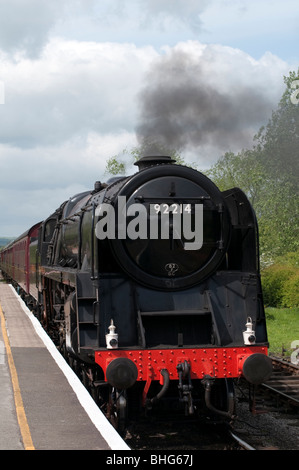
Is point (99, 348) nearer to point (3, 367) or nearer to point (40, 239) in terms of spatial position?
point (3, 367)

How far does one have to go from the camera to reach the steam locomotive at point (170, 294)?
728 cm

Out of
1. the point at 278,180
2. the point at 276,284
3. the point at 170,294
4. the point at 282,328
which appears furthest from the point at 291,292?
the point at 170,294

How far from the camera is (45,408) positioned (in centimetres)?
700

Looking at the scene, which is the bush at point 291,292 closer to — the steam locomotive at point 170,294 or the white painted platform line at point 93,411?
the white painted platform line at point 93,411

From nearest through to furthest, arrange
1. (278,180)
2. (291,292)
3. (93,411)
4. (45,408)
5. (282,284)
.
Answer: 1. (93,411)
2. (45,408)
3. (291,292)
4. (282,284)
5. (278,180)

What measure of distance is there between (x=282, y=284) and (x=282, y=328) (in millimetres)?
5776

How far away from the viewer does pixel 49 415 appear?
6707 mm

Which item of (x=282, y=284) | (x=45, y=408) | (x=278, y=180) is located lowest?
(x=45, y=408)

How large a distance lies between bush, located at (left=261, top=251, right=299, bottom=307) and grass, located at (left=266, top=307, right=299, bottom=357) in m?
0.66

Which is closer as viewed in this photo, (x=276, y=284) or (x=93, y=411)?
(x=93, y=411)

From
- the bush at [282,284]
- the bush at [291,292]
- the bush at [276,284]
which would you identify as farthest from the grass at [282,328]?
the bush at [276,284]

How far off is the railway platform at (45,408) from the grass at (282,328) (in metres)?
6.71

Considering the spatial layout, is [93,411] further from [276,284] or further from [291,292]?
[276,284]

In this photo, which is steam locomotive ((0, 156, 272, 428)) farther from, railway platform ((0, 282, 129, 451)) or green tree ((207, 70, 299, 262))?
green tree ((207, 70, 299, 262))
